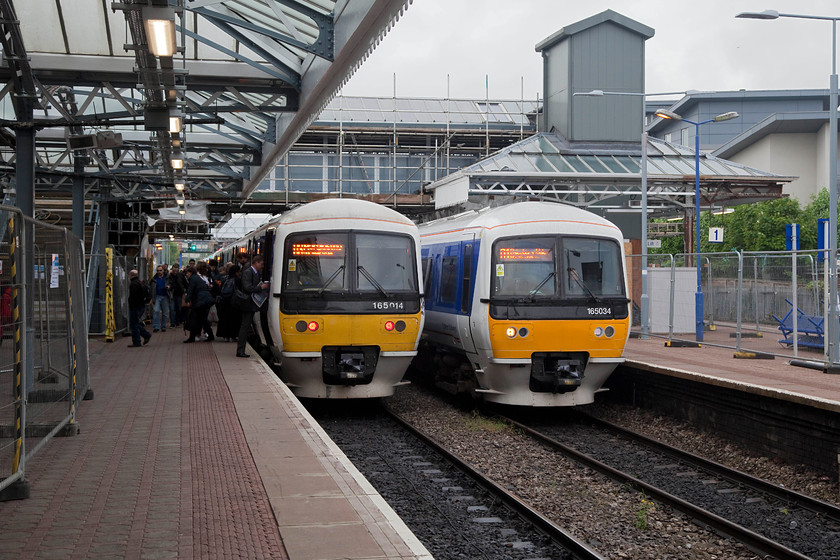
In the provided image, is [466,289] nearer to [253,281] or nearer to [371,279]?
[371,279]

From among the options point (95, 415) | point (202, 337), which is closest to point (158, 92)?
point (95, 415)

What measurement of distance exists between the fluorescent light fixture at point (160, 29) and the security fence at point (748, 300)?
32.1 ft

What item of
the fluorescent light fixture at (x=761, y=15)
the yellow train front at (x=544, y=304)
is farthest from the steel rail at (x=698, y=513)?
the fluorescent light fixture at (x=761, y=15)

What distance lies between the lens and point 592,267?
547 inches

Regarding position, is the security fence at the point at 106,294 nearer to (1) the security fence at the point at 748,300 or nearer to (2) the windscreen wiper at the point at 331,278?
(2) the windscreen wiper at the point at 331,278

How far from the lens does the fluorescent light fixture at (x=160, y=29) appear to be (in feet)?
29.4

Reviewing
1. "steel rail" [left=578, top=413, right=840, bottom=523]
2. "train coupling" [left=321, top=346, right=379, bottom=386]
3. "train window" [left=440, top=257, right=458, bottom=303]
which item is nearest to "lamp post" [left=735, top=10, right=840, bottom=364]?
"steel rail" [left=578, top=413, right=840, bottom=523]

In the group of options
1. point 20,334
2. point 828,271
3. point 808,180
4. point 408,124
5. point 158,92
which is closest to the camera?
point 20,334

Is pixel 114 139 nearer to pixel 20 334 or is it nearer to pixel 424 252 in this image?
pixel 424 252

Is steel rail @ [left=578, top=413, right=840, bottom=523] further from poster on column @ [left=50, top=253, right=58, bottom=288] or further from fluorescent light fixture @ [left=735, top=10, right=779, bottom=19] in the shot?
fluorescent light fixture @ [left=735, top=10, right=779, bottom=19]

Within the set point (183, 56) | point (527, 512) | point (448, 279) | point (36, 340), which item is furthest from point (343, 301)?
point (527, 512)

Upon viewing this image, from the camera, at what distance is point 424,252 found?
18.1 meters

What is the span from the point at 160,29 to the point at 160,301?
15.3m

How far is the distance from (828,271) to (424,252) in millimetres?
7047
